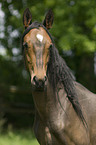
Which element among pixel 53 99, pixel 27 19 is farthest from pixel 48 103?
pixel 27 19

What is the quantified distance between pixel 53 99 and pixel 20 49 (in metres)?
3.67

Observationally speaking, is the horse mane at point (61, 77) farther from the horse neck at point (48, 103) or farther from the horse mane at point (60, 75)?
the horse neck at point (48, 103)

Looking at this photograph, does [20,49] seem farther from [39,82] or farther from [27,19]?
[39,82]

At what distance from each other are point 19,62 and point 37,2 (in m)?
3.82

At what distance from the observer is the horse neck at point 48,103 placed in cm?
278

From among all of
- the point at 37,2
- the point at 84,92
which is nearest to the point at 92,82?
the point at 37,2

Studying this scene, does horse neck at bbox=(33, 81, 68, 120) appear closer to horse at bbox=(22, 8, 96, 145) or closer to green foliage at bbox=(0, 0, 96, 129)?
horse at bbox=(22, 8, 96, 145)

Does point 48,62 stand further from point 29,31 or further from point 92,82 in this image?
point 92,82

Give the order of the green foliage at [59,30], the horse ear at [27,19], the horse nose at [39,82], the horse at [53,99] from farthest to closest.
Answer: the green foliage at [59,30], the horse ear at [27,19], the horse at [53,99], the horse nose at [39,82]

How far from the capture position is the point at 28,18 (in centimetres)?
296

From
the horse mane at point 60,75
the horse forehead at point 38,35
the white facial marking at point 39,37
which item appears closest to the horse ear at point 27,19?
the horse mane at point 60,75

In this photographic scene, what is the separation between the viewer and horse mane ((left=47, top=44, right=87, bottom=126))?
9.10ft

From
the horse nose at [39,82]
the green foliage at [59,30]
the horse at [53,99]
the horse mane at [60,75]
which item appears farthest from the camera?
the green foliage at [59,30]

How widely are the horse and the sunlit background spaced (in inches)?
138
